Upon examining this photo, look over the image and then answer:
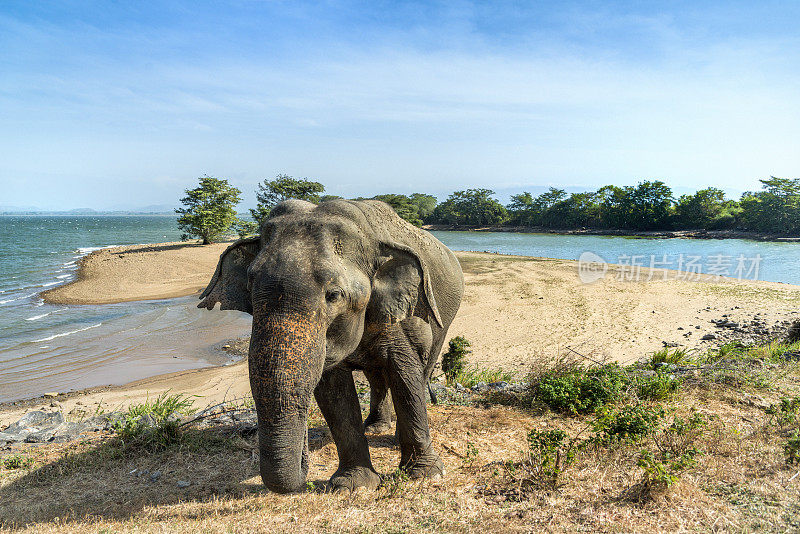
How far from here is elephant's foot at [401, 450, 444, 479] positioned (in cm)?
511

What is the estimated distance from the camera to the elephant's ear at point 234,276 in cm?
456

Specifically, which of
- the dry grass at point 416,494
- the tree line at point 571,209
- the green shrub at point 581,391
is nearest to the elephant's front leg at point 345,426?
the dry grass at point 416,494

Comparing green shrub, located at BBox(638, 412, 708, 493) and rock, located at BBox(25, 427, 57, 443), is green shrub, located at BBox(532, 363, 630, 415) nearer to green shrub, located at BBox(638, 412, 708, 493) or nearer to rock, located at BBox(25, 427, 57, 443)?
green shrub, located at BBox(638, 412, 708, 493)

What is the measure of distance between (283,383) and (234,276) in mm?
1599

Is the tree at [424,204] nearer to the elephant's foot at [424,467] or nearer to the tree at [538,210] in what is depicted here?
the tree at [538,210]

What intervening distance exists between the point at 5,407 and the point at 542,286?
75.1 ft

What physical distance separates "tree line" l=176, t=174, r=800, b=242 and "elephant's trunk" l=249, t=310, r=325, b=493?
37.2 meters

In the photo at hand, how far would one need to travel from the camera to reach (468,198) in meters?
101

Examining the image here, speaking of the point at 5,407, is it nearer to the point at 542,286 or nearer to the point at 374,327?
the point at 374,327

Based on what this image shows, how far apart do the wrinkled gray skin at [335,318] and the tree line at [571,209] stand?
35.9 metres

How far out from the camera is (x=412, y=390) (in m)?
4.95

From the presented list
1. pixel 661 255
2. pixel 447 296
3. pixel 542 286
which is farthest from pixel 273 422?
pixel 661 255

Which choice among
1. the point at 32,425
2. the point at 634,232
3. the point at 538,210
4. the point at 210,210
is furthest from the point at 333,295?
the point at 538,210

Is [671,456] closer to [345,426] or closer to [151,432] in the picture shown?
[345,426]
